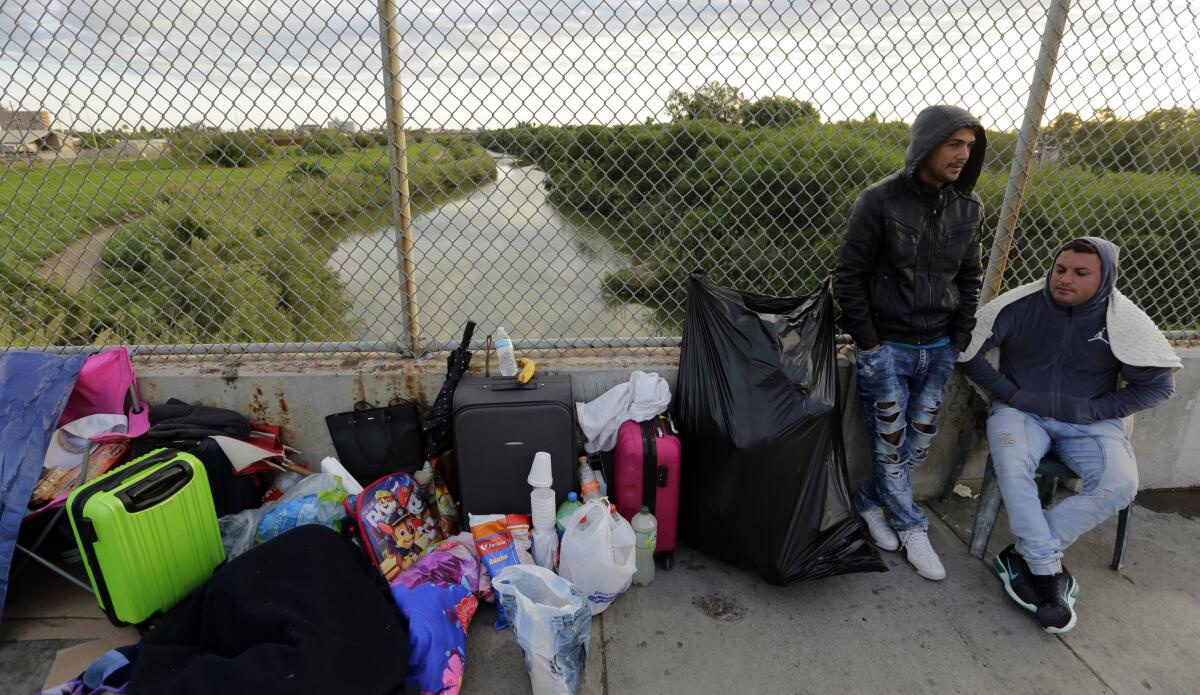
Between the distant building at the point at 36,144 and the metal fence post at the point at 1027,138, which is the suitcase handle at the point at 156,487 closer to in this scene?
the distant building at the point at 36,144

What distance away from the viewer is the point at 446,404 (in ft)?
8.18

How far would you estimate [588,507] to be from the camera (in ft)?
7.49

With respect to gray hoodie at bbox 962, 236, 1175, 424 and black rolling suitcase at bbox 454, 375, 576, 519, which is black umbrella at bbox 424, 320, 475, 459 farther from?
gray hoodie at bbox 962, 236, 1175, 424

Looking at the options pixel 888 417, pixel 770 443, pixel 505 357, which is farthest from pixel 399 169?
pixel 888 417

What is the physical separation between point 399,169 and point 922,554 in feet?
8.76


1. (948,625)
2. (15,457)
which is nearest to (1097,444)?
(948,625)

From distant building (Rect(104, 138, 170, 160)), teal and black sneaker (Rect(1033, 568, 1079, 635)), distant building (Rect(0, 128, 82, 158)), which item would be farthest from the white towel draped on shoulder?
distant building (Rect(0, 128, 82, 158))

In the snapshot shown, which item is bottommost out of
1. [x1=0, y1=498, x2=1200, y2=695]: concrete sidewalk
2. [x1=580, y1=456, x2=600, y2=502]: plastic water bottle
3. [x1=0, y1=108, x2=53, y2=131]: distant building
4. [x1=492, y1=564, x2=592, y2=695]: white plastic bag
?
[x1=0, y1=498, x2=1200, y2=695]: concrete sidewalk

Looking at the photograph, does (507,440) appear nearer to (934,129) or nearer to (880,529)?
(880,529)

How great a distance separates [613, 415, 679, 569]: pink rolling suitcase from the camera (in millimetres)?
2381

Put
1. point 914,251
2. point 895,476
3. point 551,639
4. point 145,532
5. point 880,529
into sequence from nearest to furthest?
point 551,639 < point 145,532 < point 914,251 < point 895,476 < point 880,529

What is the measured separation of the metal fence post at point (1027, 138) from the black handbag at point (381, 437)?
2.67 meters

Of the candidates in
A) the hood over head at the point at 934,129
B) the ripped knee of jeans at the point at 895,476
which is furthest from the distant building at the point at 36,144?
the ripped knee of jeans at the point at 895,476

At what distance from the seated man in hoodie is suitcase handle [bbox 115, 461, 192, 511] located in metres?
3.03
